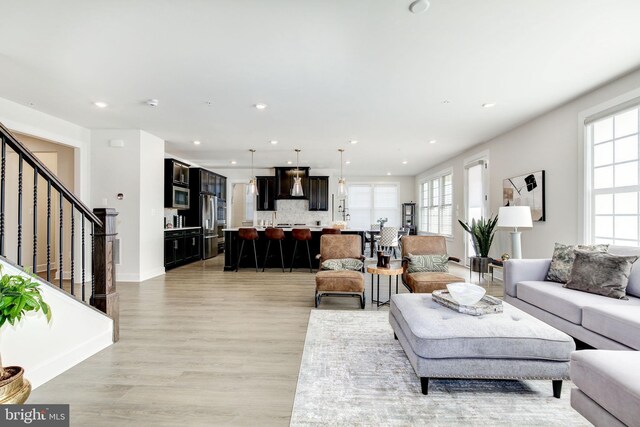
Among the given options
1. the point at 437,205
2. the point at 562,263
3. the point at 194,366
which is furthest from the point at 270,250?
the point at 562,263

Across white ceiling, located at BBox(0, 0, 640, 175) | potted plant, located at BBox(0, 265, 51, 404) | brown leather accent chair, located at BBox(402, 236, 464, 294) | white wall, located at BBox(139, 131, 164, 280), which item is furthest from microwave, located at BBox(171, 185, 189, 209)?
potted plant, located at BBox(0, 265, 51, 404)

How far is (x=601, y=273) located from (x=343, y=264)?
8.91 feet

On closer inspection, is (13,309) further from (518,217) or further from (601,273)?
(518,217)

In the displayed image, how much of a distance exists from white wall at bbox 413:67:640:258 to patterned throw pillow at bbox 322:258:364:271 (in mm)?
2634

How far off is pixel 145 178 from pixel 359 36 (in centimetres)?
464

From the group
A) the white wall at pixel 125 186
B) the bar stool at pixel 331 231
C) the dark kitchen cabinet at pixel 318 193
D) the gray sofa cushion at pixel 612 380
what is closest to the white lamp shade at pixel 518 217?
the gray sofa cushion at pixel 612 380

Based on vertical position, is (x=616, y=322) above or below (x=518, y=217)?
below

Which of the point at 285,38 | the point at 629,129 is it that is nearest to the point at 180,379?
the point at 285,38

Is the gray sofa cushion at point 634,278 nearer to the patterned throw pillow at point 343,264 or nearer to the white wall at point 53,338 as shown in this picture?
the patterned throw pillow at point 343,264

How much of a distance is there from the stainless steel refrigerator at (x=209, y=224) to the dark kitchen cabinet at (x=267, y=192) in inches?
48.8

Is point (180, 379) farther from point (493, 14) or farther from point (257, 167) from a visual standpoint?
point (257, 167)

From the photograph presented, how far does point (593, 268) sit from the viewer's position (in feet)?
9.50

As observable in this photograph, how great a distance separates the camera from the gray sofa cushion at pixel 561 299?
2576 mm

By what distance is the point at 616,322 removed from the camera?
7.30 ft
